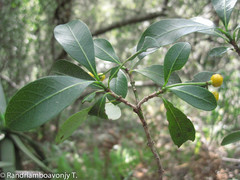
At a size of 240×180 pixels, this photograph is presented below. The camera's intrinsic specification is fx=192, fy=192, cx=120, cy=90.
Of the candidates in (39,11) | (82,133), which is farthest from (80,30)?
(82,133)

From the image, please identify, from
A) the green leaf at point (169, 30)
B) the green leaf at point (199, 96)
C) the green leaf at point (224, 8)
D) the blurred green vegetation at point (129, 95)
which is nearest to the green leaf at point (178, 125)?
the green leaf at point (199, 96)

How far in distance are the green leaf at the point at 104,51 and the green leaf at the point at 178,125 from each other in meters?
0.20

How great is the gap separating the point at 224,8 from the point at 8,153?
1.31 metres

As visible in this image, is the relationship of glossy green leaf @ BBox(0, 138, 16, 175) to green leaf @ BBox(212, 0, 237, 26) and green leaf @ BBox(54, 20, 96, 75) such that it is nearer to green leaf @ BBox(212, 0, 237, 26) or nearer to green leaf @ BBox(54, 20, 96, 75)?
green leaf @ BBox(54, 20, 96, 75)

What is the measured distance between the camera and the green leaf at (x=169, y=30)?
0.52 m

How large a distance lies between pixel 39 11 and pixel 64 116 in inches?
61.8

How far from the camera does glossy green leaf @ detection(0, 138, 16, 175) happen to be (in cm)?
112

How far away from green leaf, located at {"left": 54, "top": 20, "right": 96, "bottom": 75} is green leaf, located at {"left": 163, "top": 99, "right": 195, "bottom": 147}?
229 millimetres

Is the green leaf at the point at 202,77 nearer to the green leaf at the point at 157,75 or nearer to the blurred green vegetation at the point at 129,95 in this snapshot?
the green leaf at the point at 157,75

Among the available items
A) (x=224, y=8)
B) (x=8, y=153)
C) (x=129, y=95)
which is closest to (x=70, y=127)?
(x=224, y=8)

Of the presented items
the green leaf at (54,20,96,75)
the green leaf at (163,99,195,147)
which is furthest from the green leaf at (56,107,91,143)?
the green leaf at (163,99,195,147)

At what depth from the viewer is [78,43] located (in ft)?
1.72

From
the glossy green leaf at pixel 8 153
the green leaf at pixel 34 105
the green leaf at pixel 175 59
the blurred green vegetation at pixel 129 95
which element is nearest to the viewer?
the green leaf at pixel 34 105

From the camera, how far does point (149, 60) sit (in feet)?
10.1
